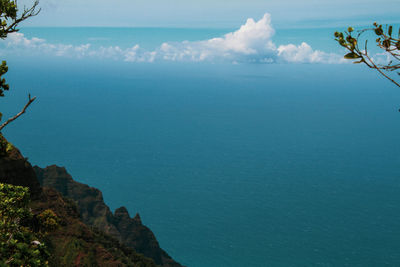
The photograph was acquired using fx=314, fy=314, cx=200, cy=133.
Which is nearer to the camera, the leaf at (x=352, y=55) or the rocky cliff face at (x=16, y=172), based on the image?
the leaf at (x=352, y=55)

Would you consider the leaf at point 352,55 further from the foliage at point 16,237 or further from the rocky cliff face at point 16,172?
the rocky cliff face at point 16,172

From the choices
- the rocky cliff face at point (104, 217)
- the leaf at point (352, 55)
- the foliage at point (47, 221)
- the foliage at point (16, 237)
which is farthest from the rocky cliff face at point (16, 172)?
the rocky cliff face at point (104, 217)

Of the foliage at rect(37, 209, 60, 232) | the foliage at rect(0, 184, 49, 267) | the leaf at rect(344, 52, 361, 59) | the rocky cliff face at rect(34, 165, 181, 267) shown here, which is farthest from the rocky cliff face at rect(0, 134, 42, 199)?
the rocky cliff face at rect(34, 165, 181, 267)

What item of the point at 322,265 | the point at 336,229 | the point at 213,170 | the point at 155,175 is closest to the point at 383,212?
the point at 336,229

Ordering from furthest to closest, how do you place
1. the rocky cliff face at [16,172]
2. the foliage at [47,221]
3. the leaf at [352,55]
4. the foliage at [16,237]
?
the rocky cliff face at [16,172]
the foliage at [47,221]
the foliage at [16,237]
the leaf at [352,55]

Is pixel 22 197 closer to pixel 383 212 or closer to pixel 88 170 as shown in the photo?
pixel 383 212

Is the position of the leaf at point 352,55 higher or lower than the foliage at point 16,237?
higher

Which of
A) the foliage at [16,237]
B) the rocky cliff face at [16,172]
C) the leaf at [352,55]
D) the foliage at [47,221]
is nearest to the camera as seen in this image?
the leaf at [352,55]
